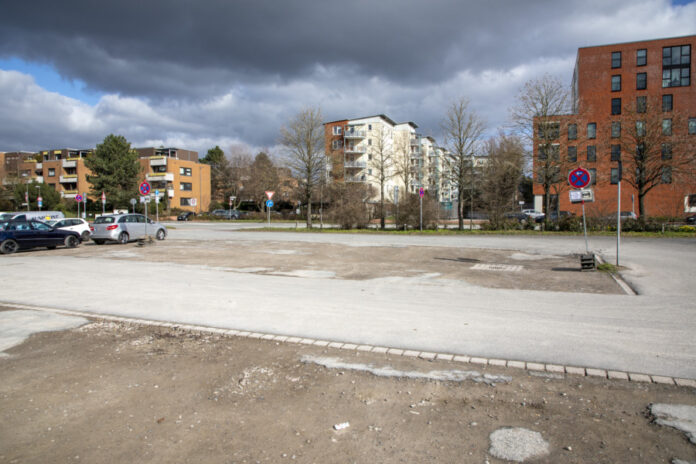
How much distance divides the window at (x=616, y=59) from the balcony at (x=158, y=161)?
237ft

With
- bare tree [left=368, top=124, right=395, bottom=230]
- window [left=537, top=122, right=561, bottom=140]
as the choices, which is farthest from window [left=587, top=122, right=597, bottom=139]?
window [left=537, top=122, right=561, bottom=140]

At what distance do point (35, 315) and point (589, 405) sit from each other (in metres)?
8.43

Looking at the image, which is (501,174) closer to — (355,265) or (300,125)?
(300,125)

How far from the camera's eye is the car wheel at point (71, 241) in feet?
70.5

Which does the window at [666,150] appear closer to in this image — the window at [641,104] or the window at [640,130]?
the window at [640,130]

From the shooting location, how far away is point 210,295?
9.16m

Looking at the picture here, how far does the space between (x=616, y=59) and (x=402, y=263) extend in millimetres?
55605

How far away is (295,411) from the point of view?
3.86 m

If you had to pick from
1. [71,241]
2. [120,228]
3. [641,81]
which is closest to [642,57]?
[641,81]

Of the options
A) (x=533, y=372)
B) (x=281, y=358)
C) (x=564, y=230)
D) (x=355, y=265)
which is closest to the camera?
(x=533, y=372)

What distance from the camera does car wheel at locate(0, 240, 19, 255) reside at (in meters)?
19.0

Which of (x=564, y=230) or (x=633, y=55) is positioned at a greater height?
(x=633, y=55)

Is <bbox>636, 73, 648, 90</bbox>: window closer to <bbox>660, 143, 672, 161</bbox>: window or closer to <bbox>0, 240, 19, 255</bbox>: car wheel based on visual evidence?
<bbox>660, 143, 672, 161</bbox>: window

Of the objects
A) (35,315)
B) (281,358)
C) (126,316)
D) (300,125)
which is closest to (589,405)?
(281,358)
